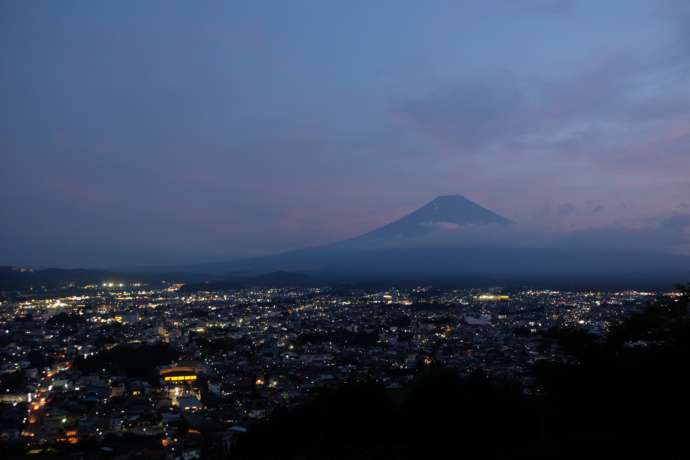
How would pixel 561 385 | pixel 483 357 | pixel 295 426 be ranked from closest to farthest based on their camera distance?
pixel 561 385
pixel 295 426
pixel 483 357

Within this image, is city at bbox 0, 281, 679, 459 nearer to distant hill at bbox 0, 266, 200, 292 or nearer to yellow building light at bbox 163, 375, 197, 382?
yellow building light at bbox 163, 375, 197, 382

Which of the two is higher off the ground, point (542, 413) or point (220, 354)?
point (542, 413)

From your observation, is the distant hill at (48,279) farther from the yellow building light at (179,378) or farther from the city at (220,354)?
the yellow building light at (179,378)

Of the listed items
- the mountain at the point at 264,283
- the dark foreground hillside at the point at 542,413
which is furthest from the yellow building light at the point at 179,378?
the mountain at the point at 264,283

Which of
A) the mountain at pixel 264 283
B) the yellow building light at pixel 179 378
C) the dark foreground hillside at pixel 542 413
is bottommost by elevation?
the yellow building light at pixel 179 378

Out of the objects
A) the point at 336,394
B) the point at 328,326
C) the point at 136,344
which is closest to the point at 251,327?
the point at 328,326

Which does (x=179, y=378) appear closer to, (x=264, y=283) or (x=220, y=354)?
(x=220, y=354)

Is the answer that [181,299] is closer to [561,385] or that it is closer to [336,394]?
[336,394]

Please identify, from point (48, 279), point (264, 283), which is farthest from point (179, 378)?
point (48, 279)
